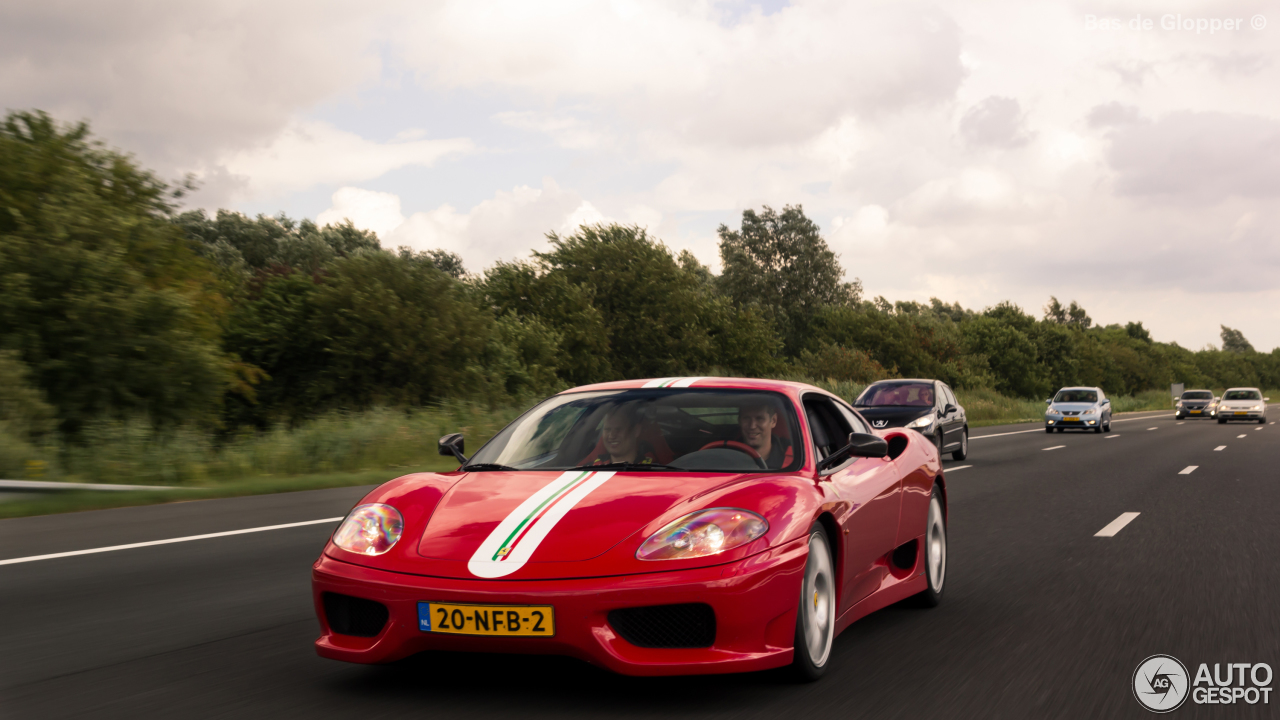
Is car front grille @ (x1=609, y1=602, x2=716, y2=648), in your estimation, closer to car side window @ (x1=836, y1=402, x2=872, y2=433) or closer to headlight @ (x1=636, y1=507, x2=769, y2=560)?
headlight @ (x1=636, y1=507, x2=769, y2=560)

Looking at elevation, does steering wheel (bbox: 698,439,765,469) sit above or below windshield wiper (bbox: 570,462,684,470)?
above

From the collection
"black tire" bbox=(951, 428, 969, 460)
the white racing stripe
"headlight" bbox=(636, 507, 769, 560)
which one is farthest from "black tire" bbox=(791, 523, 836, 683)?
"black tire" bbox=(951, 428, 969, 460)

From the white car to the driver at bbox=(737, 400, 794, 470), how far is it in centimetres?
4821

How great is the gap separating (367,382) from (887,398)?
19.1m

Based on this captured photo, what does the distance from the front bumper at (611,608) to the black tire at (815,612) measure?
0.14 m

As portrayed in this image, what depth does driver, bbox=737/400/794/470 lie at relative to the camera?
5.19 metres

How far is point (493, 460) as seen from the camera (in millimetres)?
5441

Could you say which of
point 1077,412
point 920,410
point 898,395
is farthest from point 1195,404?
point 920,410

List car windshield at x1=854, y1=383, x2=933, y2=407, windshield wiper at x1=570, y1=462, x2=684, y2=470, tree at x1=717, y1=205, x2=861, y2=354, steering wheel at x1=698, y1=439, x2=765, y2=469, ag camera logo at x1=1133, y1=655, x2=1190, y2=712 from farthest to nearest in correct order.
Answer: tree at x1=717, y1=205, x2=861, y2=354 → car windshield at x1=854, y1=383, x2=933, y2=407 → steering wheel at x1=698, y1=439, x2=765, y2=469 → windshield wiper at x1=570, y1=462, x2=684, y2=470 → ag camera logo at x1=1133, y1=655, x2=1190, y2=712

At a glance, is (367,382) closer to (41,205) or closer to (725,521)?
(41,205)

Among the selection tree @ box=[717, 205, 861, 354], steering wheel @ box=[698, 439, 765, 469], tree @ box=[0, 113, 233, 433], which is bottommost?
steering wheel @ box=[698, 439, 765, 469]

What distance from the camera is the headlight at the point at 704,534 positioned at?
4148 mm

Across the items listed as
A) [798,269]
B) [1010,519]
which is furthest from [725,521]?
[798,269]

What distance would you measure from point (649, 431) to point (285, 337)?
31893 mm
